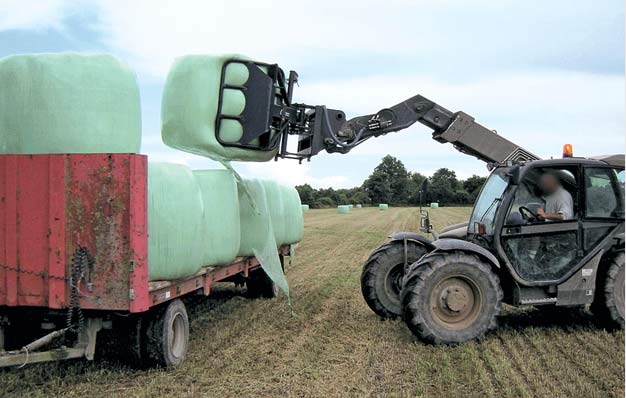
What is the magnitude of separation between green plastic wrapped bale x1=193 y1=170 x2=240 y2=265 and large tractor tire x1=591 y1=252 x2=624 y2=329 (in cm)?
425

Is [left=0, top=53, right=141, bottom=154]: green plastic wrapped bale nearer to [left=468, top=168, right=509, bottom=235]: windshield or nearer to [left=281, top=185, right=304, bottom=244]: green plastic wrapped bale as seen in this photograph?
[left=468, top=168, right=509, bottom=235]: windshield

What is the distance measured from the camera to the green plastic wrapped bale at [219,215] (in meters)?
6.80

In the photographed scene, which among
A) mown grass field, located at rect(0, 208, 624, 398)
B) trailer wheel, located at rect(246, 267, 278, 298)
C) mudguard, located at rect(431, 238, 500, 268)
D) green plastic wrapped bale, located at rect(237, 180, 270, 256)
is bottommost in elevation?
mown grass field, located at rect(0, 208, 624, 398)

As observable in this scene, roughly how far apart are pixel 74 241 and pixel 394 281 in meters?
4.34

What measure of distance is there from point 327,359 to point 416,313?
108 centimetres

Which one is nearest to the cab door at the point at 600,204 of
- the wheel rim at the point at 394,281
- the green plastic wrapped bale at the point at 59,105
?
the wheel rim at the point at 394,281

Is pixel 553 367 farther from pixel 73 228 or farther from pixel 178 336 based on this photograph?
pixel 73 228

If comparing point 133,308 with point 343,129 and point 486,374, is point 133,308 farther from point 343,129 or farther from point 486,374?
point 343,129

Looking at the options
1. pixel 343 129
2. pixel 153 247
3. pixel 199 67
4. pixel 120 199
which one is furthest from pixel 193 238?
pixel 343 129

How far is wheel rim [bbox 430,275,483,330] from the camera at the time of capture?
6.89 metres

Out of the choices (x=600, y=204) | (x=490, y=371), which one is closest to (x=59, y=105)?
(x=490, y=371)

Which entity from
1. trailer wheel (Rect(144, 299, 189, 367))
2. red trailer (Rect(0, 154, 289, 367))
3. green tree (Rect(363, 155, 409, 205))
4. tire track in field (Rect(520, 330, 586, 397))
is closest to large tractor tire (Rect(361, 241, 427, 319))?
tire track in field (Rect(520, 330, 586, 397))

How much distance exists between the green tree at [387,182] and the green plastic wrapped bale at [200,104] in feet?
166

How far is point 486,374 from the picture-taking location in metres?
5.78
